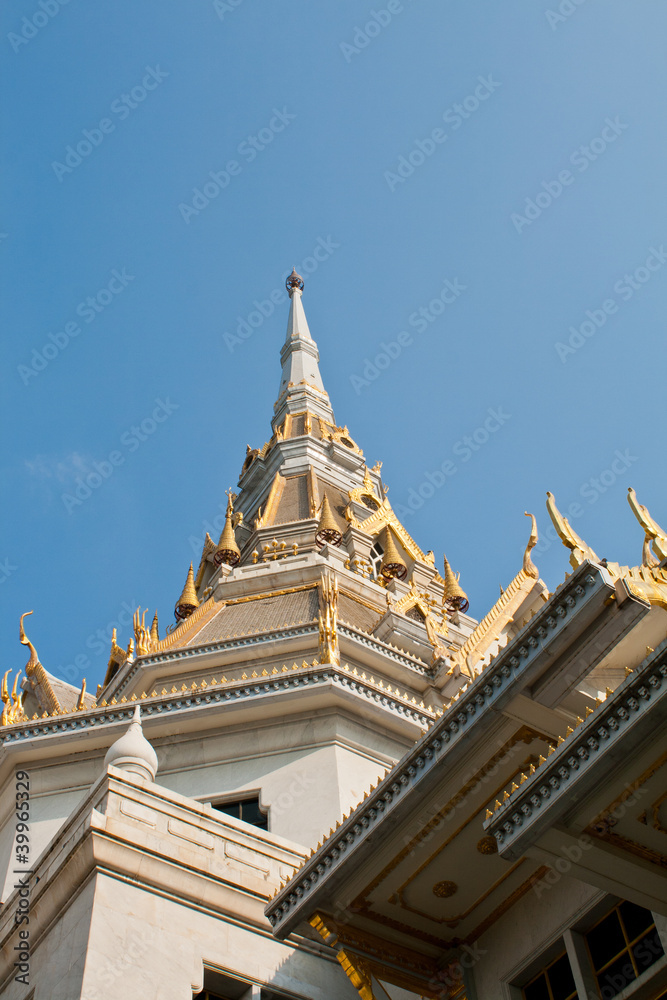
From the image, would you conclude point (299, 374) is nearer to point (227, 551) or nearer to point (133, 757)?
point (227, 551)

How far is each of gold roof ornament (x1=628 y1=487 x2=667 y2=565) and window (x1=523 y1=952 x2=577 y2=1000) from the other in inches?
217

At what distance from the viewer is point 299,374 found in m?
78.2

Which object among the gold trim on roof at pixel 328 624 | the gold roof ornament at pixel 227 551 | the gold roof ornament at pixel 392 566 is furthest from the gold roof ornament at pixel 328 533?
the gold trim on roof at pixel 328 624

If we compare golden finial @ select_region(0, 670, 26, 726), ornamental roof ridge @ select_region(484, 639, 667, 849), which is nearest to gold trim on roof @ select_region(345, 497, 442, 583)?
golden finial @ select_region(0, 670, 26, 726)

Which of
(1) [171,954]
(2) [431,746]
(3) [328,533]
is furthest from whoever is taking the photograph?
(3) [328,533]

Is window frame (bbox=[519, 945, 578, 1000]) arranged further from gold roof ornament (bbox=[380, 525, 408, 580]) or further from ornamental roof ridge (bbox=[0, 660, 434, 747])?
gold roof ornament (bbox=[380, 525, 408, 580])

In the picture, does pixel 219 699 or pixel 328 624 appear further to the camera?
pixel 328 624

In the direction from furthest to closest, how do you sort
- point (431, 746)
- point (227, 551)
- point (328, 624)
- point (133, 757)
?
1. point (227, 551)
2. point (328, 624)
3. point (133, 757)
4. point (431, 746)

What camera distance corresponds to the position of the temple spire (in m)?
72.4

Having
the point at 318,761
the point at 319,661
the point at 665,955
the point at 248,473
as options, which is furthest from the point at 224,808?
the point at 248,473

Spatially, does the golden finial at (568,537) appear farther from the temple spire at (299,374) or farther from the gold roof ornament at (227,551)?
the temple spire at (299,374)

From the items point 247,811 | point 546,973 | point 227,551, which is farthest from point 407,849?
point 227,551

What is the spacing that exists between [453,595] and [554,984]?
1355 inches

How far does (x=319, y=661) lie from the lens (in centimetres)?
2920
